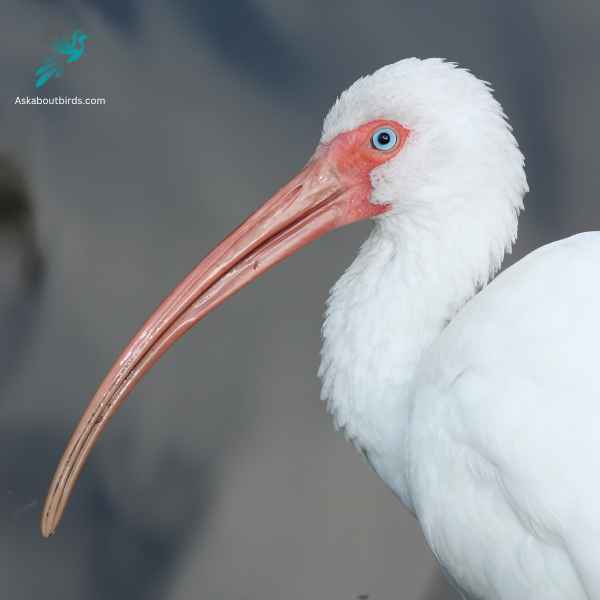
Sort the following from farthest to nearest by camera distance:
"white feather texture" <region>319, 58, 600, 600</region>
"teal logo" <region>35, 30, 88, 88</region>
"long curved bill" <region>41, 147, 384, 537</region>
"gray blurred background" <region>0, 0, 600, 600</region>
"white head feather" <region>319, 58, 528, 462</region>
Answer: "teal logo" <region>35, 30, 88, 88</region>
"gray blurred background" <region>0, 0, 600, 600</region>
"long curved bill" <region>41, 147, 384, 537</region>
"white head feather" <region>319, 58, 528, 462</region>
"white feather texture" <region>319, 58, 600, 600</region>

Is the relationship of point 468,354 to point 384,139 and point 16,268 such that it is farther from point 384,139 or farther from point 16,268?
point 16,268

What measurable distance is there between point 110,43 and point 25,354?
1074 millimetres

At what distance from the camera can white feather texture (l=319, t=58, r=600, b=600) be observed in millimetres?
1991

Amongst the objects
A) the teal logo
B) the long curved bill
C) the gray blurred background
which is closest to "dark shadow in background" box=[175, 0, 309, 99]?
the gray blurred background

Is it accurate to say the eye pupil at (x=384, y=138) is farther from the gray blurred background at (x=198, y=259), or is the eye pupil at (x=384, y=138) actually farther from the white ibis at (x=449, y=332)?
the gray blurred background at (x=198, y=259)

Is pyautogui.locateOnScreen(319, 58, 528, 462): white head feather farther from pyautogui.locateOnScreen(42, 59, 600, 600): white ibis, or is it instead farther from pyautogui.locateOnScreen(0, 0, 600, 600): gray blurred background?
pyautogui.locateOnScreen(0, 0, 600, 600): gray blurred background

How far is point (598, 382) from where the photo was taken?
6.57ft

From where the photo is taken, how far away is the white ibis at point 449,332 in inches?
78.7

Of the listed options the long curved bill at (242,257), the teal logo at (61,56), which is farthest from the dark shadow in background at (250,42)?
A: the long curved bill at (242,257)

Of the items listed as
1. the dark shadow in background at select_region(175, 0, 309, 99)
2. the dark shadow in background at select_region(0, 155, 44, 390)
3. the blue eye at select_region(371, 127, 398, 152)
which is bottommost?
the blue eye at select_region(371, 127, 398, 152)

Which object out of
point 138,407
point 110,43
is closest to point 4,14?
point 110,43

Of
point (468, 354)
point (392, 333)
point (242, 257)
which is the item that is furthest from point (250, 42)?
point (468, 354)

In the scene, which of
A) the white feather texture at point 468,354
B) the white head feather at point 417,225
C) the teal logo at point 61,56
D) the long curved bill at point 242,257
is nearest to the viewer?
the white feather texture at point 468,354

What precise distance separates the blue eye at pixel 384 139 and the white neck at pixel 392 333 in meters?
0.17
